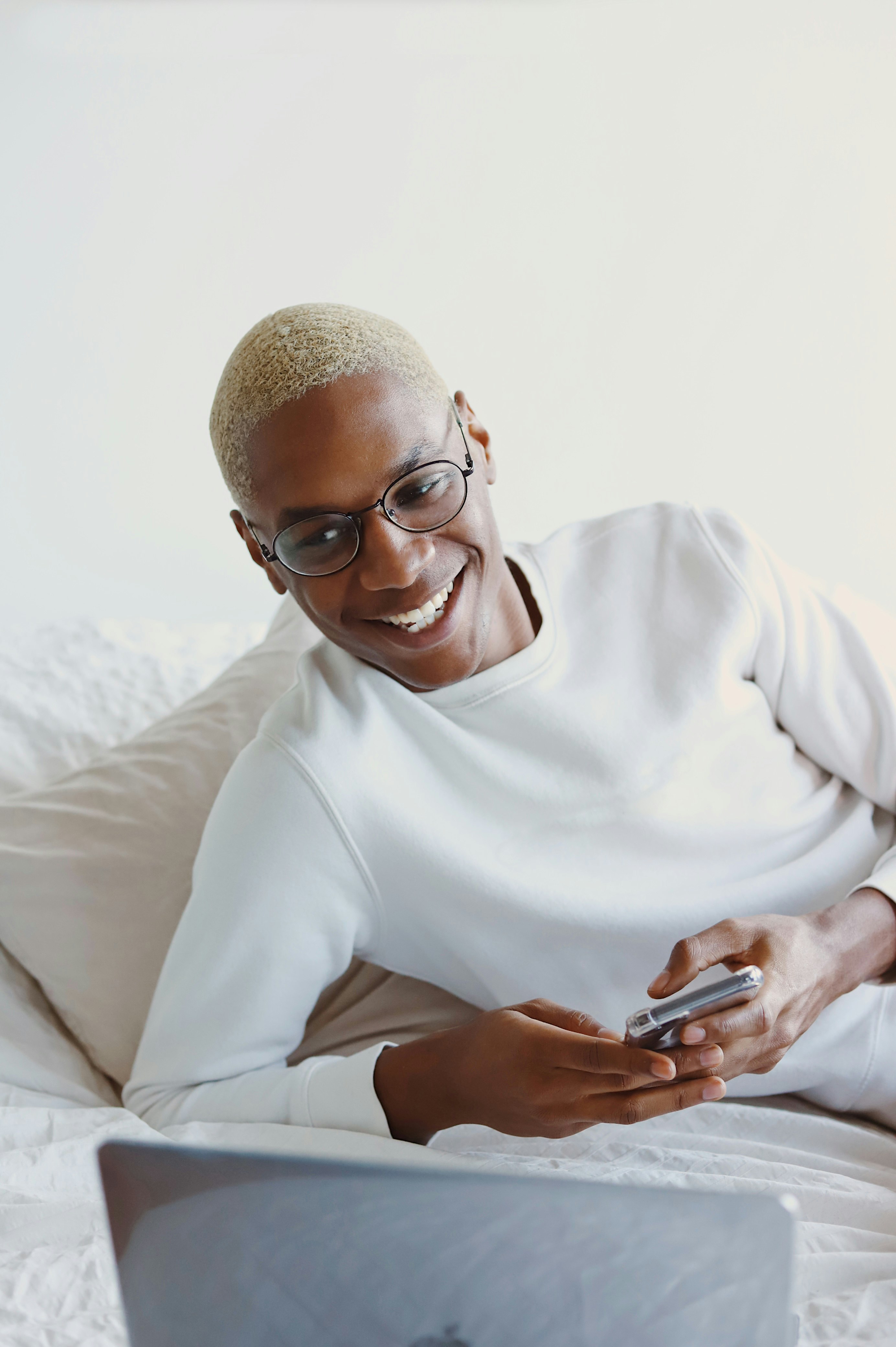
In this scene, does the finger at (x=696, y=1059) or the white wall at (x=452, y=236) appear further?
the white wall at (x=452, y=236)

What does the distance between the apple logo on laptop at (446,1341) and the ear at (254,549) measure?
707mm

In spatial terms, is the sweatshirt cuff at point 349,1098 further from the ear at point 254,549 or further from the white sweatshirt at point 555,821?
the ear at point 254,549

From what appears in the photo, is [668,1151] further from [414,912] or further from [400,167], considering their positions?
[400,167]

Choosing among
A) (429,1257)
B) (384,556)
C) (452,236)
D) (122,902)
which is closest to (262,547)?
(384,556)

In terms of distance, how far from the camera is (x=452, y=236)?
2350 mm

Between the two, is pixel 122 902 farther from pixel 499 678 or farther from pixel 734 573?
pixel 734 573

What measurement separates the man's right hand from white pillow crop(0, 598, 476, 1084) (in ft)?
0.77

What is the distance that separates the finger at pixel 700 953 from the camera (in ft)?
2.84

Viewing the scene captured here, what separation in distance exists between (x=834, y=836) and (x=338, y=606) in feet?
1.95

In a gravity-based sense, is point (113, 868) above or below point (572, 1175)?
above

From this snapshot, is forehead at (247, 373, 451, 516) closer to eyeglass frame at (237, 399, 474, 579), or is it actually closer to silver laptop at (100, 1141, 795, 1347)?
eyeglass frame at (237, 399, 474, 579)

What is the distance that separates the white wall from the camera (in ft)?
7.21

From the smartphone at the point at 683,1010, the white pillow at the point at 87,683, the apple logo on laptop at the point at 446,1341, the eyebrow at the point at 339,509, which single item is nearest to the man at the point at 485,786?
the eyebrow at the point at 339,509

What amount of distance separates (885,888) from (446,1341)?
728 millimetres
